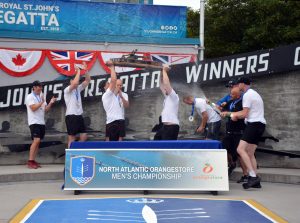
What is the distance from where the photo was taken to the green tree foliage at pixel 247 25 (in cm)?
3638

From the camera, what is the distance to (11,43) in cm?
1667

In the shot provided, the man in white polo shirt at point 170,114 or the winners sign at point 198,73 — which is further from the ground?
the winners sign at point 198,73

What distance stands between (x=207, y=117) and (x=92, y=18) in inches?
479

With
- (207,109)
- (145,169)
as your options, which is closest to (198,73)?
(207,109)

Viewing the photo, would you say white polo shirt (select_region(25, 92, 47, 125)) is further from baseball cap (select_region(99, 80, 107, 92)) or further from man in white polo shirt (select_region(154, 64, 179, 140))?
man in white polo shirt (select_region(154, 64, 179, 140))

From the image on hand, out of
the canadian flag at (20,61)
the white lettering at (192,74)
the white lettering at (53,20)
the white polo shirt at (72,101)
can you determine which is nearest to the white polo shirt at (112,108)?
the white polo shirt at (72,101)

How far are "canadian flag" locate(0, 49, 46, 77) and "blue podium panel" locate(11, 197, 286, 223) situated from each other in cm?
496

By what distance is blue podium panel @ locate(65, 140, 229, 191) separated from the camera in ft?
27.9

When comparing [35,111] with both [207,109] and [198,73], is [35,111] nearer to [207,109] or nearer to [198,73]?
[207,109]

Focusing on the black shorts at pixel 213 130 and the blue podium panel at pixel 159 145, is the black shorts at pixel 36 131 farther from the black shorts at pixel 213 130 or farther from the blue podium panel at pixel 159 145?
the black shorts at pixel 213 130

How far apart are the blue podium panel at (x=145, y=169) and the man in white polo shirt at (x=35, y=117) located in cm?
244

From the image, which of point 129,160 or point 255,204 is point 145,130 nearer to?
point 129,160

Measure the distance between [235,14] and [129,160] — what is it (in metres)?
33.1

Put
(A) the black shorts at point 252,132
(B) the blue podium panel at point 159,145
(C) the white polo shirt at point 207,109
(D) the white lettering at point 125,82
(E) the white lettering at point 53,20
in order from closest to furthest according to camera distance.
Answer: (B) the blue podium panel at point 159,145 < (A) the black shorts at point 252,132 < (C) the white polo shirt at point 207,109 < (D) the white lettering at point 125,82 < (E) the white lettering at point 53,20
